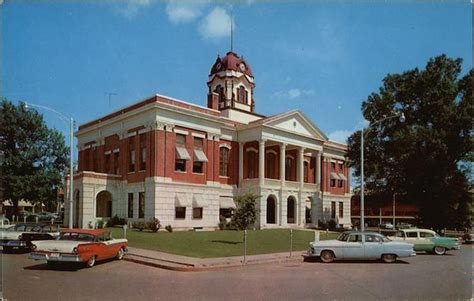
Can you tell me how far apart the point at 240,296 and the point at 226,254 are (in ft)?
34.5

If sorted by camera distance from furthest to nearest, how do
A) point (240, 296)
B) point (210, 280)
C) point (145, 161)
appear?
point (145, 161) < point (210, 280) < point (240, 296)

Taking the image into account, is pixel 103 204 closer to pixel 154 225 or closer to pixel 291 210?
pixel 154 225

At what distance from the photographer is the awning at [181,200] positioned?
127 ft

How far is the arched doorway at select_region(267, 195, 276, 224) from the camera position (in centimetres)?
4666

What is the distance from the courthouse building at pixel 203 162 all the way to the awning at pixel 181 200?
9 cm

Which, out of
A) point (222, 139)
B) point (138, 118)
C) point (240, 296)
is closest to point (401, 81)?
point (222, 139)

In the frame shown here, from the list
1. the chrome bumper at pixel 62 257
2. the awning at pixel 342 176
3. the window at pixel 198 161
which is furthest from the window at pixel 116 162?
the awning at pixel 342 176

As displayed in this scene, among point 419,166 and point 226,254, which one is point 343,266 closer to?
point 226,254

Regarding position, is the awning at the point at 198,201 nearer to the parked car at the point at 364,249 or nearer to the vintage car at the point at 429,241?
the vintage car at the point at 429,241

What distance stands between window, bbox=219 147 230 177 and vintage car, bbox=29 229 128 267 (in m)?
25.2

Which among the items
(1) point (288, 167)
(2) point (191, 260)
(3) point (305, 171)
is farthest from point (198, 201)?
(2) point (191, 260)

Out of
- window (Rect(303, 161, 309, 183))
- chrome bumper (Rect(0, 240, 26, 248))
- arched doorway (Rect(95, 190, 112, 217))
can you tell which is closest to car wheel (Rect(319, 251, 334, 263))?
chrome bumper (Rect(0, 240, 26, 248))

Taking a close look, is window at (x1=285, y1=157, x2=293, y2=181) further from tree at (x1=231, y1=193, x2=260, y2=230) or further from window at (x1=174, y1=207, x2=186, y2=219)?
tree at (x1=231, y1=193, x2=260, y2=230)

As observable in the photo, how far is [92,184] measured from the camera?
40344mm
